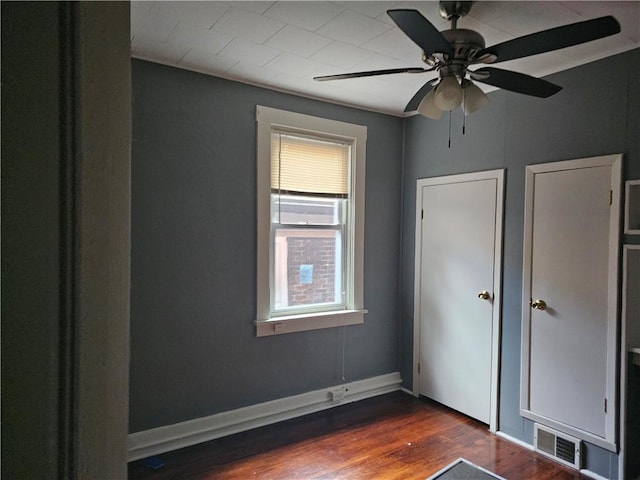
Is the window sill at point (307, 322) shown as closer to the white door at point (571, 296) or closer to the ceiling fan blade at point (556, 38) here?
the white door at point (571, 296)

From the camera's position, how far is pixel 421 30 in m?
1.62

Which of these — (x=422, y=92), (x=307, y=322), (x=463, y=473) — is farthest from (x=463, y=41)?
(x=463, y=473)

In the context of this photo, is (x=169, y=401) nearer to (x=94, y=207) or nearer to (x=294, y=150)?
(x=294, y=150)

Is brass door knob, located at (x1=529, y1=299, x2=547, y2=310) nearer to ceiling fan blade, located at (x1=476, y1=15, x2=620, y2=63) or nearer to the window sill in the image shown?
the window sill

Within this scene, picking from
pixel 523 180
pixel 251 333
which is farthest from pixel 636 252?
pixel 251 333

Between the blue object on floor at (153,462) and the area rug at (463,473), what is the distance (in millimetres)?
1711

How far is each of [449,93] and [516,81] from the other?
395 mm

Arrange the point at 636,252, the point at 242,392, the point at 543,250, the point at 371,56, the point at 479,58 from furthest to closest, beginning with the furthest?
the point at 242,392, the point at 543,250, the point at 371,56, the point at 636,252, the point at 479,58

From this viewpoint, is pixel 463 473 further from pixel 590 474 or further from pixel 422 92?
pixel 422 92

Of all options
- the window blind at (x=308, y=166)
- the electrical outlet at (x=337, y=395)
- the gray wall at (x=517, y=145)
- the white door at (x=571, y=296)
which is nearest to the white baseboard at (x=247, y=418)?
the electrical outlet at (x=337, y=395)

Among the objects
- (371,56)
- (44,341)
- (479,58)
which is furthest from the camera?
(371,56)

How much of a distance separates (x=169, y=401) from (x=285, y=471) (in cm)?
93

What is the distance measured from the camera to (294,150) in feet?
11.2

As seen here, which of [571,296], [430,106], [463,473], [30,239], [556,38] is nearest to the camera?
[30,239]
